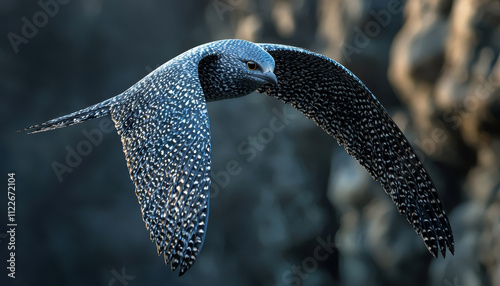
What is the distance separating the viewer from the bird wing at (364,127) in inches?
65.9

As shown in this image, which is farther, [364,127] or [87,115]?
[364,127]

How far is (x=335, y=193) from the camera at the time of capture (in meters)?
2.97

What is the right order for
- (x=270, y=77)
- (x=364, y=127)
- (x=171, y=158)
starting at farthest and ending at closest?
(x=364, y=127) → (x=270, y=77) → (x=171, y=158)

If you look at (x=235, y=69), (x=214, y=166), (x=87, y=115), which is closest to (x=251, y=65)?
(x=235, y=69)

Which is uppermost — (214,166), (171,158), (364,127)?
(171,158)

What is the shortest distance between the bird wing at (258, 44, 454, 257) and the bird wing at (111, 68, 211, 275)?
415 millimetres

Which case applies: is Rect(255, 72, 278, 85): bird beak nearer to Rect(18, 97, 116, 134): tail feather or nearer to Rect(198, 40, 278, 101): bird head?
Rect(198, 40, 278, 101): bird head

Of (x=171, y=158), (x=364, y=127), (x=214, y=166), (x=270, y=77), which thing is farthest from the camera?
(x=214, y=166)

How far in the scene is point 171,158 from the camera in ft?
4.23

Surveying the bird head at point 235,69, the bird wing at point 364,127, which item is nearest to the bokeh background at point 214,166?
the bird wing at point 364,127

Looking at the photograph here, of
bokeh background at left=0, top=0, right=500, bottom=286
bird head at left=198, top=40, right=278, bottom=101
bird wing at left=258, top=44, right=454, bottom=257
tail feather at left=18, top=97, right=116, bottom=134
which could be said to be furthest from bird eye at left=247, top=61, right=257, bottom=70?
bokeh background at left=0, top=0, right=500, bottom=286

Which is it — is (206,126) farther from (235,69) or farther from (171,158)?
(235,69)

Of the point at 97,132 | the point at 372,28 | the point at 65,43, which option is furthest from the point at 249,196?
the point at 65,43

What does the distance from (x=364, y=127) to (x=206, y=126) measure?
2.16 feet
